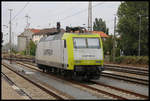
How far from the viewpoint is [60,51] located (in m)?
16.8

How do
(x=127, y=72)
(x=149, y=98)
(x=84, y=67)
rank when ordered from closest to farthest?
1. (x=149, y=98)
2. (x=84, y=67)
3. (x=127, y=72)

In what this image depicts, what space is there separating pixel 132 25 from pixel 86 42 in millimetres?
31229

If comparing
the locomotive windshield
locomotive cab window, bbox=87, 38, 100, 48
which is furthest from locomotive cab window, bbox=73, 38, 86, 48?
locomotive cab window, bbox=87, 38, 100, 48

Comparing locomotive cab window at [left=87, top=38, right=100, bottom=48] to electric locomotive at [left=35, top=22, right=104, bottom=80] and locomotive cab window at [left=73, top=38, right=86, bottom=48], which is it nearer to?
electric locomotive at [left=35, top=22, right=104, bottom=80]

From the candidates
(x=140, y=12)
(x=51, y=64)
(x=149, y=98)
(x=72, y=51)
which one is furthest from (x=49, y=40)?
(x=140, y=12)

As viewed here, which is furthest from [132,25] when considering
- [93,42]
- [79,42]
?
[79,42]

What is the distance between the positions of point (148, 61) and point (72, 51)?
A: 18.0 metres

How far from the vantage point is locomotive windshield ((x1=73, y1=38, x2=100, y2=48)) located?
15806 mm

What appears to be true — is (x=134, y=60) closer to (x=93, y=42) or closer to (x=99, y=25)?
(x=93, y=42)

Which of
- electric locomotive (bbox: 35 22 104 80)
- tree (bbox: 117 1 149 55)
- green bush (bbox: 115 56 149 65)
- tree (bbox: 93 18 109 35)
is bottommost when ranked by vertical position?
green bush (bbox: 115 56 149 65)

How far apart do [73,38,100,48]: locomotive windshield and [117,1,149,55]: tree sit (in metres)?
28.8

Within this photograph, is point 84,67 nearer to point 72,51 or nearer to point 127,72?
point 72,51

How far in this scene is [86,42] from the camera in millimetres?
16031

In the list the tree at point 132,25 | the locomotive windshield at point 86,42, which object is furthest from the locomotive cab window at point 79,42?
the tree at point 132,25
